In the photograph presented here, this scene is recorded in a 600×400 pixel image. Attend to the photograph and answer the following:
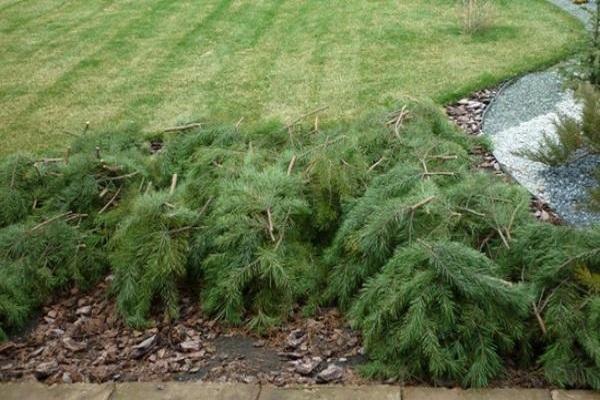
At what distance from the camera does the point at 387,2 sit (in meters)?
9.04

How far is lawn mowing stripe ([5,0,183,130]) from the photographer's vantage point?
6.51m

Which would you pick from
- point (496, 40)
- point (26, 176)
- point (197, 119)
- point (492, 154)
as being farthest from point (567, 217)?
point (496, 40)

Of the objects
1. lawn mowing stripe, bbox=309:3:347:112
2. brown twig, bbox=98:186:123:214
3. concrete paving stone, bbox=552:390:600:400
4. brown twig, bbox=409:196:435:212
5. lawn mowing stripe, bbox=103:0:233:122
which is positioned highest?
brown twig, bbox=409:196:435:212

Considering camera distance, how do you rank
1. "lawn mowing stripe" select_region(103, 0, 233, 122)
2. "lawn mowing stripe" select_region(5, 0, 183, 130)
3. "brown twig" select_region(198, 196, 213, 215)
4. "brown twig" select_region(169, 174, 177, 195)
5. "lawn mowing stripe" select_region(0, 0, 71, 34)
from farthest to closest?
"lawn mowing stripe" select_region(0, 0, 71, 34), "lawn mowing stripe" select_region(5, 0, 183, 130), "lawn mowing stripe" select_region(103, 0, 233, 122), "brown twig" select_region(169, 174, 177, 195), "brown twig" select_region(198, 196, 213, 215)

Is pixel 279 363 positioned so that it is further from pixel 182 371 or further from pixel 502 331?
pixel 502 331

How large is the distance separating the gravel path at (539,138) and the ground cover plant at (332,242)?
0.54 metres

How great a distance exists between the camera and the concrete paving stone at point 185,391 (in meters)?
2.84

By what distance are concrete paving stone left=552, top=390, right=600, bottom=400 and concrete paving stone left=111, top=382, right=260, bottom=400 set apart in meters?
1.22

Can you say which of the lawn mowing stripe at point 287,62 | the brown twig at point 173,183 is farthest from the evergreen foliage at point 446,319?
the lawn mowing stripe at point 287,62

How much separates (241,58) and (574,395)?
5449 mm

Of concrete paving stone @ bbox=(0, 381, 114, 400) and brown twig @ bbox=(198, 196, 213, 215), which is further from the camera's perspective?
brown twig @ bbox=(198, 196, 213, 215)

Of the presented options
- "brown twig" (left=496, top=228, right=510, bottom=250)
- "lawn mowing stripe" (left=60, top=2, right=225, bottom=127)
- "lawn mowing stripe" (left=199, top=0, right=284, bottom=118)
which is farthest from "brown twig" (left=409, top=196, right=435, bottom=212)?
"lawn mowing stripe" (left=60, top=2, right=225, bottom=127)

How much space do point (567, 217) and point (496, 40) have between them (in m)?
3.83

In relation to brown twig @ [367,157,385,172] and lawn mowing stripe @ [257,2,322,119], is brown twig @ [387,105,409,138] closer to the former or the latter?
brown twig @ [367,157,385,172]
